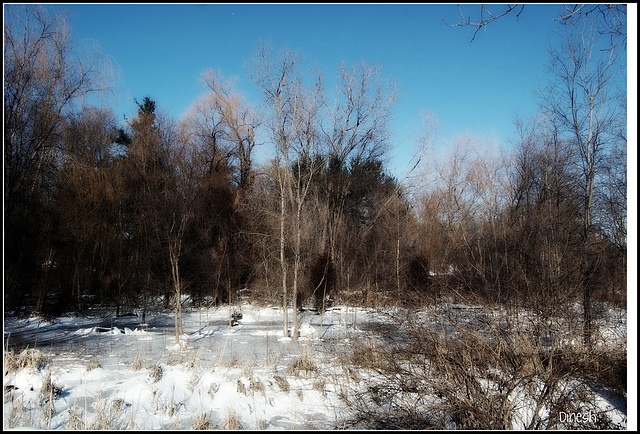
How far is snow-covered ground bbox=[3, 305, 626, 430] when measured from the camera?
522 cm

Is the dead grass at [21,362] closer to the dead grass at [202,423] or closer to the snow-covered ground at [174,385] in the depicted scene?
the snow-covered ground at [174,385]

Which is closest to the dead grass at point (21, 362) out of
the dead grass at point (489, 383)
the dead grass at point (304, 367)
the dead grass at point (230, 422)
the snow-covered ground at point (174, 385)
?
the snow-covered ground at point (174, 385)

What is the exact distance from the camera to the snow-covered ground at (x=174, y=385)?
5.22m

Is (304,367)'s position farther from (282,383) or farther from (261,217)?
(261,217)

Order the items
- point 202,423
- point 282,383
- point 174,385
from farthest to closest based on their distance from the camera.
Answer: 1. point 282,383
2. point 174,385
3. point 202,423

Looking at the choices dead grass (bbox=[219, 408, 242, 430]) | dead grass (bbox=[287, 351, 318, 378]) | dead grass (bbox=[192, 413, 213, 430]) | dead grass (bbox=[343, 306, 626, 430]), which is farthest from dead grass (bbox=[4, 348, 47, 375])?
dead grass (bbox=[343, 306, 626, 430])

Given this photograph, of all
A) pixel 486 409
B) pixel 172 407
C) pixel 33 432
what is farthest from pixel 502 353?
pixel 33 432

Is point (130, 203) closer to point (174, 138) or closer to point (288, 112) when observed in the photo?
point (174, 138)

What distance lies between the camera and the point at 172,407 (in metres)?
5.63

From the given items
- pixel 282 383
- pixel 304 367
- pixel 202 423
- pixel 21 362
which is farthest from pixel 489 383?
pixel 21 362

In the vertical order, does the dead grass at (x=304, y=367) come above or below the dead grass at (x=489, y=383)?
below

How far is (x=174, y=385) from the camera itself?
6.50 meters

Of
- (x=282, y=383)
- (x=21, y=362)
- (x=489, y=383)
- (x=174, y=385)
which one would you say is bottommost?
(x=282, y=383)

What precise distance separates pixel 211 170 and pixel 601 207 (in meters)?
19.2
